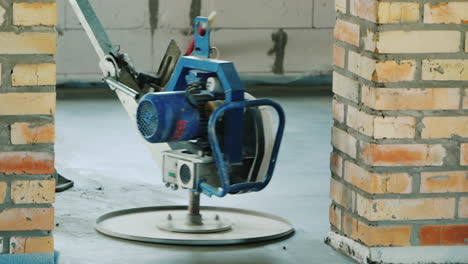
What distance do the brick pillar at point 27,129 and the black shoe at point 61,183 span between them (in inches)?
56.2

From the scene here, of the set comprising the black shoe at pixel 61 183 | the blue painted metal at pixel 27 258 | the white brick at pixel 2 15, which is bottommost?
the black shoe at pixel 61 183

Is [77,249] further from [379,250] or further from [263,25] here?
[263,25]

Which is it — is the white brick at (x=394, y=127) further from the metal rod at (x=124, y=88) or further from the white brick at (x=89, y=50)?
the white brick at (x=89, y=50)

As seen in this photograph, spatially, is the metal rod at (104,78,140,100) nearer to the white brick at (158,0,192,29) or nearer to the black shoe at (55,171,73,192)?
the black shoe at (55,171,73,192)

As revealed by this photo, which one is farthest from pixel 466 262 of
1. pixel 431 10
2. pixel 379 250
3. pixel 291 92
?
pixel 291 92

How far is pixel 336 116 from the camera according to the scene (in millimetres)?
4320

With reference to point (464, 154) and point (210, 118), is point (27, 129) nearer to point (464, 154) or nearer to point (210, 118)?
point (210, 118)

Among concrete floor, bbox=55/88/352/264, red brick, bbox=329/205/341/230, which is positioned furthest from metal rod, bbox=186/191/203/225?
red brick, bbox=329/205/341/230

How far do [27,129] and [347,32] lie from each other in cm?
119

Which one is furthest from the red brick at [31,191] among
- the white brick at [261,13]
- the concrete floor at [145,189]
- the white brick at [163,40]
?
the white brick at [261,13]

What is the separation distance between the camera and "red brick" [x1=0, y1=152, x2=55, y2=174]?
383 centimetres

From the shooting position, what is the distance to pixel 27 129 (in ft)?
12.5

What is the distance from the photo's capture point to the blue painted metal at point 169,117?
170 inches

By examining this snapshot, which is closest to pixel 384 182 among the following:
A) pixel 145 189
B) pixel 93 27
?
pixel 145 189
